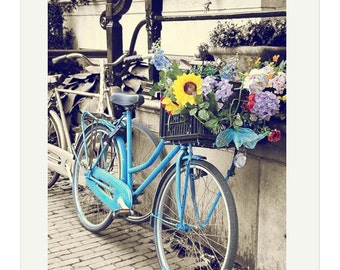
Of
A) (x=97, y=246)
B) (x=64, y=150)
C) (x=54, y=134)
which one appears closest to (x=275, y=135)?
(x=97, y=246)

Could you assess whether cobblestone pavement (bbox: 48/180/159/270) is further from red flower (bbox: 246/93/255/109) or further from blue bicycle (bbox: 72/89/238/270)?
red flower (bbox: 246/93/255/109)

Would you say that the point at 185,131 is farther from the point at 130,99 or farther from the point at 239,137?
the point at 130,99

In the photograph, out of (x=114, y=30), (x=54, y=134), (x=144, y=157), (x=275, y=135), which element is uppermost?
(x=114, y=30)

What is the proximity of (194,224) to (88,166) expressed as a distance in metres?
1.24

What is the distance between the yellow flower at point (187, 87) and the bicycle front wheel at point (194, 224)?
451 mm

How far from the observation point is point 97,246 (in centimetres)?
500

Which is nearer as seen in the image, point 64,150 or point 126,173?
point 126,173

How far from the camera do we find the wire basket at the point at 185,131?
154 inches

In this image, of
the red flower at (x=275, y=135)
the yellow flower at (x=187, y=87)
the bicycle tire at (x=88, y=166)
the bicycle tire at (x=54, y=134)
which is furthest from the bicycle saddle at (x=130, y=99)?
the bicycle tire at (x=54, y=134)
